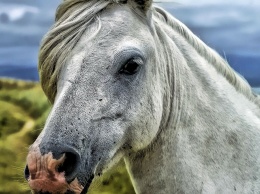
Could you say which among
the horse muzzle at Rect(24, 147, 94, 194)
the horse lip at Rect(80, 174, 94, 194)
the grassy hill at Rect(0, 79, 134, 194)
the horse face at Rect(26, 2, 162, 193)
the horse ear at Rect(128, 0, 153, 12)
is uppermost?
the horse ear at Rect(128, 0, 153, 12)

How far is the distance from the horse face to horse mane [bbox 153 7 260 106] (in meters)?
0.34

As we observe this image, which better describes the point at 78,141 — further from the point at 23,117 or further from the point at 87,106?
the point at 23,117

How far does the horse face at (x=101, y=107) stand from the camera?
287 cm

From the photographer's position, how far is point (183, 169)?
3.42 m

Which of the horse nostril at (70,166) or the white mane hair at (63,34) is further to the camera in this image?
the white mane hair at (63,34)

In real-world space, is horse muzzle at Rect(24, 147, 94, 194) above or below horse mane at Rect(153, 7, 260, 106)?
below

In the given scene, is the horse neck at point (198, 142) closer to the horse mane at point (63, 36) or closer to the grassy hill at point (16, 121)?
the horse mane at point (63, 36)

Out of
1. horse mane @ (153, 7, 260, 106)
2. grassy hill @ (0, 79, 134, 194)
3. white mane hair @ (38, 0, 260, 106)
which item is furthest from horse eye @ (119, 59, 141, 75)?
grassy hill @ (0, 79, 134, 194)

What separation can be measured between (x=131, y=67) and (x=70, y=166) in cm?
72

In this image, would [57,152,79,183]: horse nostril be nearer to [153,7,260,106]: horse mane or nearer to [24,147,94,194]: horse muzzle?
[24,147,94,194]: horse muzzle

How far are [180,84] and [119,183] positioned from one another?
18.8 ft

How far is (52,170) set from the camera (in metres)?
2.83

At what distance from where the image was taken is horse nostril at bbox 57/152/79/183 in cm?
288

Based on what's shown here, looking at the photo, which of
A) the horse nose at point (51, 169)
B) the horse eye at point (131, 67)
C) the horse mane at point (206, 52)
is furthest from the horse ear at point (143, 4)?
the horse nose at point (51, 169)
